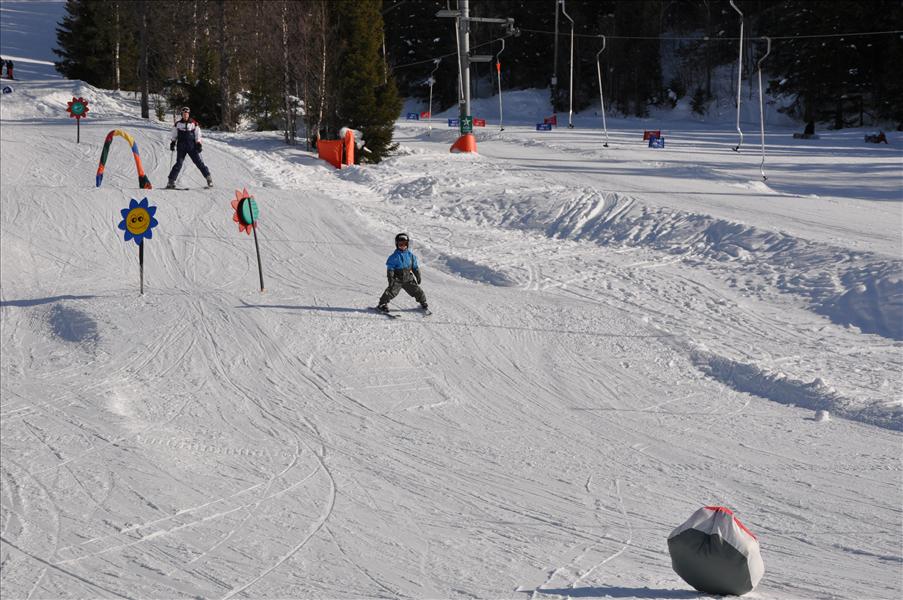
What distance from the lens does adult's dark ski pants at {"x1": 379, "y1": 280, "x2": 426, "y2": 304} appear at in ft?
37.9

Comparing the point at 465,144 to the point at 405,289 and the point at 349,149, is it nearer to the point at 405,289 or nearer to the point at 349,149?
the point at 349,149

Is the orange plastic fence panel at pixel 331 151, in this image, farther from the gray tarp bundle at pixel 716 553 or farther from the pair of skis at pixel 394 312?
the gray tarp bundle at pixel 716 553

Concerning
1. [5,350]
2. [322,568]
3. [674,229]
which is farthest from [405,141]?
[322,568]

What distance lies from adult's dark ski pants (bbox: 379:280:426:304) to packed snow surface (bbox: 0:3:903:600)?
39 centimetres

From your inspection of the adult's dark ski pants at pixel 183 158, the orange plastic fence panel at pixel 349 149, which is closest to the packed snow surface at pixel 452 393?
the adult's dark ski pants at pixel 183 158

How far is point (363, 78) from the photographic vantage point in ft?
85.2

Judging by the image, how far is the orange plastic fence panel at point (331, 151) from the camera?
24.8 meters

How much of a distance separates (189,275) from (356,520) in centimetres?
854

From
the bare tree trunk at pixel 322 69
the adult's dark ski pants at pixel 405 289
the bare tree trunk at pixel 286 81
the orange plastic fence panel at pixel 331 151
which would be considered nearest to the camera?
the adult's dark ski pants at pixel 405 289

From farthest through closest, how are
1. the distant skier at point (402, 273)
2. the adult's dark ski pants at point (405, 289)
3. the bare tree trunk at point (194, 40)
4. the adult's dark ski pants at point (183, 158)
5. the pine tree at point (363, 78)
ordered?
the bare tree trunk at point (194, 40) < the pine tree at point (363, 78) < the adult's dark ski pants at point (183, 158) < the adult's dark ski pants at point (405, 289) < the distant skier at point (402, 273)

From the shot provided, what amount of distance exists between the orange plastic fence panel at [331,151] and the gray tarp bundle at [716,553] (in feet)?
69.5

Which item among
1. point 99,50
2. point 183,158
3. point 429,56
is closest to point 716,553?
point 183,158

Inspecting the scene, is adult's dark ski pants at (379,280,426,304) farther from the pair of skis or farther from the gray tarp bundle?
the gray tarp bundle

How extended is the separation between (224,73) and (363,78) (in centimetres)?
712
